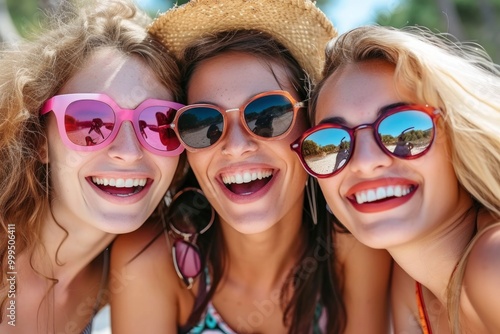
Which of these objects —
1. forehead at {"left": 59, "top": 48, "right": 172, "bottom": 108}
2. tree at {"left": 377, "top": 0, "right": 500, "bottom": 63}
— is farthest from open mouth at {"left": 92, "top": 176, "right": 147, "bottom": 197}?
tree at {"left": 377, "top": 0, "right": 500, "bottom": 63}

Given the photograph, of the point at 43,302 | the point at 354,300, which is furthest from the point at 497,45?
the point at 43,302

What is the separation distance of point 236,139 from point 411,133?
0.83 metres

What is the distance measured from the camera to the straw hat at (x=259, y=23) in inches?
117

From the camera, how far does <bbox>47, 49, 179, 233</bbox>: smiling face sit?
9.40 feet

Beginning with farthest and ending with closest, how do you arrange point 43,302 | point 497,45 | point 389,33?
point 497,45 < point 43,302 < point 389,33

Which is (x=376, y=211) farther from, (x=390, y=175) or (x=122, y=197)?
(x=122, y=197)

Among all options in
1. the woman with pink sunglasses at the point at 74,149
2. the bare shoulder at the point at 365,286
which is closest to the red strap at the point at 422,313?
the bare shoulder at the point at 365,286

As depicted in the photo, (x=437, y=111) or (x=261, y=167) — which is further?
(x=261, y=167)

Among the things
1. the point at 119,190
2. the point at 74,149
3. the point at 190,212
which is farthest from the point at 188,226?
the point at 74,149

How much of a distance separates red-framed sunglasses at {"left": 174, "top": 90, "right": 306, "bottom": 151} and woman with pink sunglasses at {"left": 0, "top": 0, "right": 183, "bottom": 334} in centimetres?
13

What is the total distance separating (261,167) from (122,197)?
683 millimetres

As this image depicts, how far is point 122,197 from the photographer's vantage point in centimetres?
294

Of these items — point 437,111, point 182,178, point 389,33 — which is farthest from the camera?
point 182,178

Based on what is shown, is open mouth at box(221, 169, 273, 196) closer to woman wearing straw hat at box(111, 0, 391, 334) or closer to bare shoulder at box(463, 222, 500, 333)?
woman wearing straw hat at box(111, 0, 391, 334)
